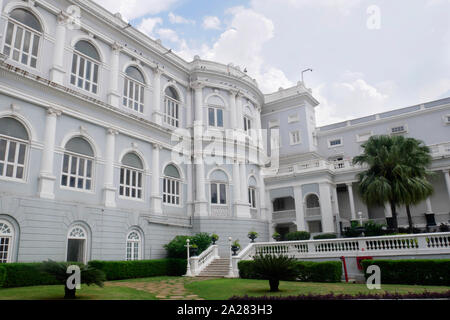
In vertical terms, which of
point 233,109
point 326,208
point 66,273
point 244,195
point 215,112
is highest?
point 233,109

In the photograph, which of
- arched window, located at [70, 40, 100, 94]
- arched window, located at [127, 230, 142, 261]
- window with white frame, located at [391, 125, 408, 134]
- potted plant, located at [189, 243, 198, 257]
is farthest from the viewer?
window with white frame, located at [391, 125, 408, 134]

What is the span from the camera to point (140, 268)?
717 inches

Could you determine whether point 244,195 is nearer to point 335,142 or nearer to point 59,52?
point 335,142

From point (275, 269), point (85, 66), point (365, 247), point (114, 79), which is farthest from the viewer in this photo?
point (114, 79)

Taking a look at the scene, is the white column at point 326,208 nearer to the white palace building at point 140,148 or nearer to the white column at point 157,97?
the white palace building at point 140,148

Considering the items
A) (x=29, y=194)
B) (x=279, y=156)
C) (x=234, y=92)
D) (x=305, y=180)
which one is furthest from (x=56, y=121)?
(x=279, y=156)

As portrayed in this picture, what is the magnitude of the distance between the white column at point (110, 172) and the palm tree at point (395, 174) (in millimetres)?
15148

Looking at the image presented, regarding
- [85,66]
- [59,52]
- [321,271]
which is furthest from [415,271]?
[59,52]

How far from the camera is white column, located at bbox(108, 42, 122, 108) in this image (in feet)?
67.0

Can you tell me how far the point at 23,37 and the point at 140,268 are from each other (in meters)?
12.8

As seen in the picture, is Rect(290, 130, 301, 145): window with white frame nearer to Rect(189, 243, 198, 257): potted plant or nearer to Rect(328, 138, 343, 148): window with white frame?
Rect(328, 138, 343, 148): window with white frame

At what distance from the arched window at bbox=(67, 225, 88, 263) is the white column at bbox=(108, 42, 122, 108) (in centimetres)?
743

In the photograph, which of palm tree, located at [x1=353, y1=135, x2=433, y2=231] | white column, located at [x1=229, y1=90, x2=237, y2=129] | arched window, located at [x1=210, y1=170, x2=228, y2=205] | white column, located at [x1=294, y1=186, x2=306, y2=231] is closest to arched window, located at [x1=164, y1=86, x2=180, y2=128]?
white column, located at [x1=229, y1=90, x2=237, y2=129]
